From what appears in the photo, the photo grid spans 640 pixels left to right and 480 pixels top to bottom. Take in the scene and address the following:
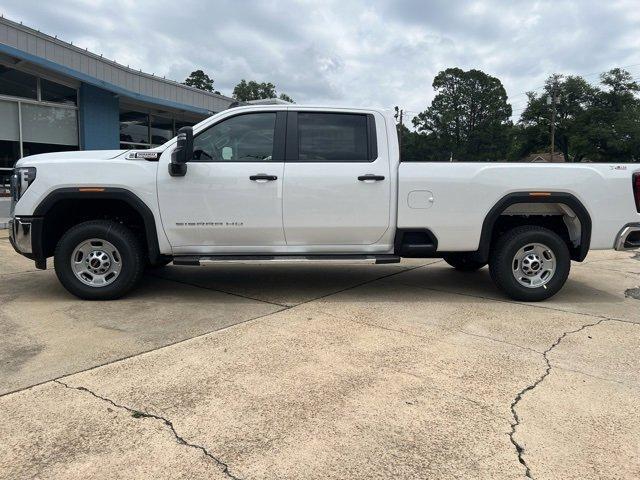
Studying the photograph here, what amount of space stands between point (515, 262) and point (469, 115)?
6979 centimetres

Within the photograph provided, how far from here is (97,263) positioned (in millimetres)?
5234

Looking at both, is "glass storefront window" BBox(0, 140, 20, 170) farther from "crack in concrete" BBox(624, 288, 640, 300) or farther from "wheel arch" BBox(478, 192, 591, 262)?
"crack in concrete" BBox(624, 288, 640, 300)

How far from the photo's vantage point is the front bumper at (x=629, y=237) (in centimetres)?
532

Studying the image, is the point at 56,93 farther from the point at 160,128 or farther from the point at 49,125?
the point at 160,128

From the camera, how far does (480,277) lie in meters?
6.98

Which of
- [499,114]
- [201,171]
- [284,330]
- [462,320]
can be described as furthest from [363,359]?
[499,114]

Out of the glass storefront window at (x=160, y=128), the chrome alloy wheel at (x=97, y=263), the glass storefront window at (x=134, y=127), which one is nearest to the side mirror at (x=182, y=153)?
Result: the chrome alloy wheel at (x=97, y=263)

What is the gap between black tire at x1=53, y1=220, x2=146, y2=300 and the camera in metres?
5.13

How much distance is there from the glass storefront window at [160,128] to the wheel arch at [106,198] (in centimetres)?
1308

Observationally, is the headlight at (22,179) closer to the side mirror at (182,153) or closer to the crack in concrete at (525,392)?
the side mirror at (182,153)

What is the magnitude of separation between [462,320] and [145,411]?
9.98 feet

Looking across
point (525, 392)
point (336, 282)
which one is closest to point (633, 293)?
point (336, 282)

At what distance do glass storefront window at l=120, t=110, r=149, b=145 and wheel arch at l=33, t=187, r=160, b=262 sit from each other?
11.7 m

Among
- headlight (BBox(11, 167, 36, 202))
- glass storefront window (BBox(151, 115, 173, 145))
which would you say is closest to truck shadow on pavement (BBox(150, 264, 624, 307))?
headlight (BBox(11, 167, 36, 202))
